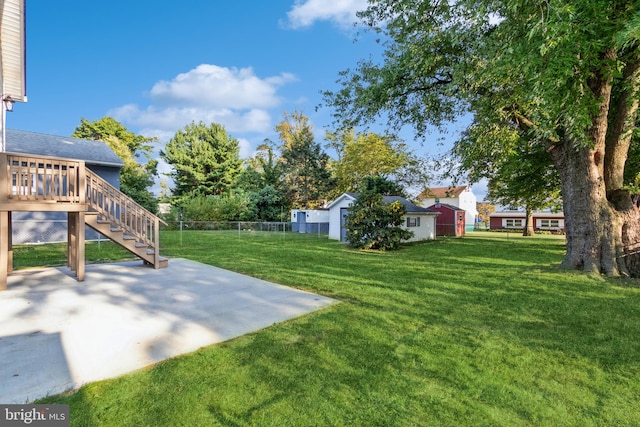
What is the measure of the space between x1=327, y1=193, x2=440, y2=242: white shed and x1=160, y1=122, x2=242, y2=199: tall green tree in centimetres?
1541

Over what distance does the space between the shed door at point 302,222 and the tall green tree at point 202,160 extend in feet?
32.4

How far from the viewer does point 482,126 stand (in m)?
8.12

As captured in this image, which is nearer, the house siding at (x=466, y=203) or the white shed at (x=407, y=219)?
the white shed at (x=407, y=219)

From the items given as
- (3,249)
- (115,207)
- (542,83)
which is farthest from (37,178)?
(542,83)

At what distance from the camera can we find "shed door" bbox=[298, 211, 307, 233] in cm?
2272

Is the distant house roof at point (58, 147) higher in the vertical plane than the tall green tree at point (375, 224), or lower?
higher

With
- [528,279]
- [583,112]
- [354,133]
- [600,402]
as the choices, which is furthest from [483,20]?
[354,133]

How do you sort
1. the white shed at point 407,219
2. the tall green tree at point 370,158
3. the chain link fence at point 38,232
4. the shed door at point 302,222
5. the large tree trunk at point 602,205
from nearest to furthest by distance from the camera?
1. the large tree trunk at point 602,205
2. the chain link fence at point 38,232
3. the white shed at point 407,219
4. the shed door at point 302,222
5. the tall green tree at point 370,158

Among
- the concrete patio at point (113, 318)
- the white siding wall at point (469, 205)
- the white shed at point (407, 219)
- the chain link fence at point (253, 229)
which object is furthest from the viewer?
the white siding wall at point (469, 205)

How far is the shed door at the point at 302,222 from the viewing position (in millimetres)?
22719

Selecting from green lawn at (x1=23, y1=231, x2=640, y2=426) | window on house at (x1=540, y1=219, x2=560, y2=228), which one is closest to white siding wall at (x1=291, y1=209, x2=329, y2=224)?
green lawn at (x1=23, y1=231, x2=640, y2=426)

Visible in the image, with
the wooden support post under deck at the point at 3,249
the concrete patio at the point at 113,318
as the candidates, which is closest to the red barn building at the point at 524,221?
the concrete patio at the point at 113,318

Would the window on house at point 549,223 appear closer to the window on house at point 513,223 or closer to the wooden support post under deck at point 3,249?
the window on house at point 513,223

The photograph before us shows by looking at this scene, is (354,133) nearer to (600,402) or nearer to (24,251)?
(24,251)
